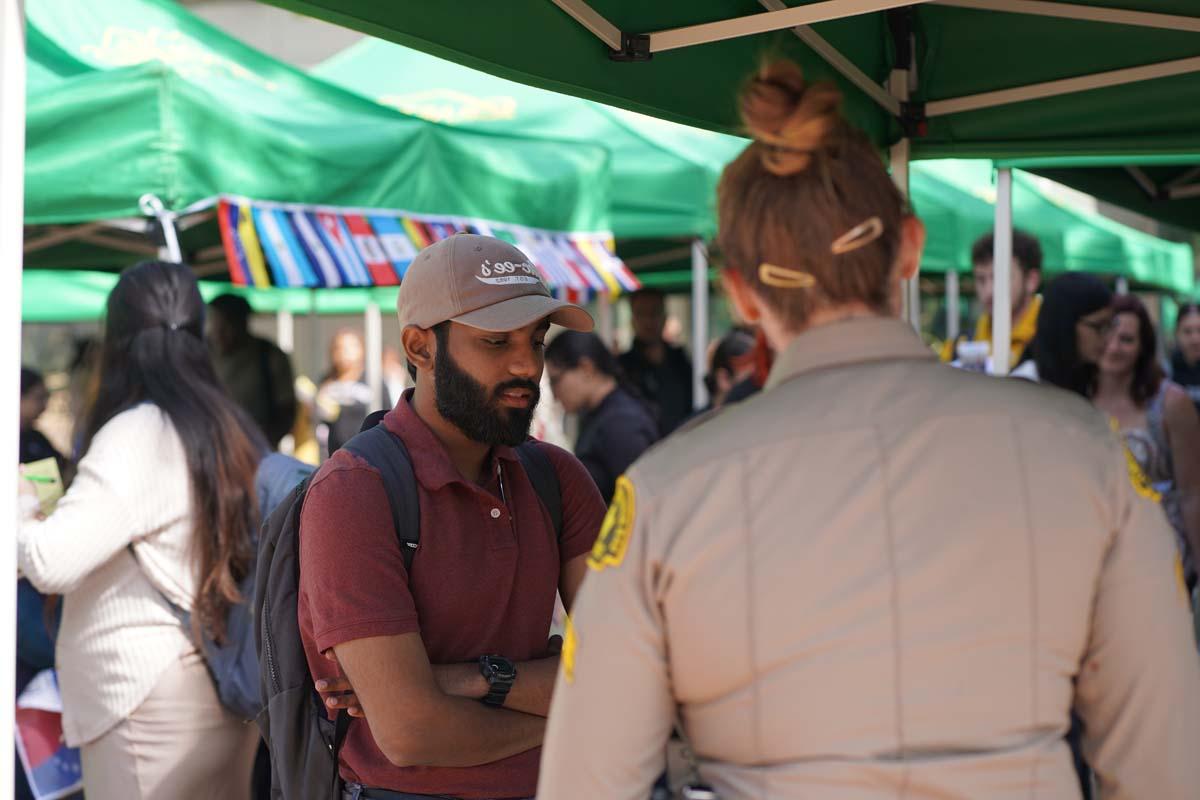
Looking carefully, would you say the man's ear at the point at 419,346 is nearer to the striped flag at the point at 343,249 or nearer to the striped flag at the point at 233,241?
the striped flag at the point at 233,241

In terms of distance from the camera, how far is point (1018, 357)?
5406mm

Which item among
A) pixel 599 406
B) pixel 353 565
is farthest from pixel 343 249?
pixel 353 565

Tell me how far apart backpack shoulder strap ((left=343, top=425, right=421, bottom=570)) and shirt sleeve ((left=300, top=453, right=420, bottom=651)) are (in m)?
0.02

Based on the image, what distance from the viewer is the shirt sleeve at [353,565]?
2084mm

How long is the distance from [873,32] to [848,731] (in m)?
2.29

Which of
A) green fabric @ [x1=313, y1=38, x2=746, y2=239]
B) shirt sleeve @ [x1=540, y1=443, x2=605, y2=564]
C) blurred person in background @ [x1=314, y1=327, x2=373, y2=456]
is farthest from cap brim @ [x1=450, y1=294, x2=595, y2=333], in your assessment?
→ blurred person in background @ [x1=314, y1=327, x2=373, y2=456]

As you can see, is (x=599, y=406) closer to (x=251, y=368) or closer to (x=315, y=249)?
(x=315, y=249)

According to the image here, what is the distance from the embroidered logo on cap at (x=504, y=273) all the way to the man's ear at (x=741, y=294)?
0.85 m

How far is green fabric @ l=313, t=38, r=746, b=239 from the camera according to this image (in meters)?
7.24

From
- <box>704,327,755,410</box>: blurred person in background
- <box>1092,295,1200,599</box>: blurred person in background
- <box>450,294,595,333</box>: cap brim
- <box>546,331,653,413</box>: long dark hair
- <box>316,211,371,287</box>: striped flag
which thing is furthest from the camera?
<box>704,327,755,410</box>: blurred person in background

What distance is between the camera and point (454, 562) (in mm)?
2229

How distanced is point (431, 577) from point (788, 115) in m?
1.04

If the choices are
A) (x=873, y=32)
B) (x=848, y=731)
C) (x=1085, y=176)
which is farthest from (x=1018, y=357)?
(x=848, y=731)

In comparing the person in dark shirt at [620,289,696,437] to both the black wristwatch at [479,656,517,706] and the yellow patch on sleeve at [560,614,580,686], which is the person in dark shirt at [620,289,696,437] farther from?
the yellow patch on sleeve at [560,614,580,686]
